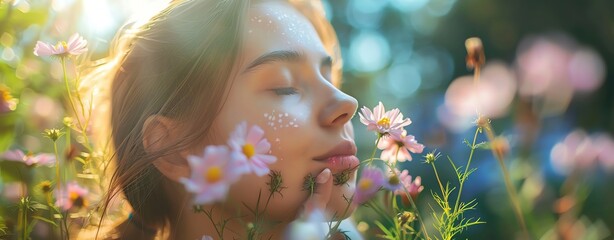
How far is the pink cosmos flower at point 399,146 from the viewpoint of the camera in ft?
2.16

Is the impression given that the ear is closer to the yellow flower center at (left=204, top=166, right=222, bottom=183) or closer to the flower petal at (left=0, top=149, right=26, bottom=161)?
the flower petal at (left=0, top=149, right=26, bottom=161)

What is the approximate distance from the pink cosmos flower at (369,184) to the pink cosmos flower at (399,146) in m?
0.03

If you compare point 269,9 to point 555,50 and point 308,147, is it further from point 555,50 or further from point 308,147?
point 555,50

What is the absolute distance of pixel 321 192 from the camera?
752 mm

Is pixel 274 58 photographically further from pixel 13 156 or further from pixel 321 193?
pixel 13 156

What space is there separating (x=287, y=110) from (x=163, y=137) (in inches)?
6.0

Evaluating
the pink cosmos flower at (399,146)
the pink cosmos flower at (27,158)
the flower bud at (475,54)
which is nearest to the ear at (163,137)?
the pink cosmos flower at (27,158)

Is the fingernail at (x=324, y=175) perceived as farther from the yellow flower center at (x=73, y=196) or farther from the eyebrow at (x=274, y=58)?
the yellow flower center at (x=73, y=196)

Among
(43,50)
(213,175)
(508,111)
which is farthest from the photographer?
(508,111)

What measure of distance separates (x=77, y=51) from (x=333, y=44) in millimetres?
403

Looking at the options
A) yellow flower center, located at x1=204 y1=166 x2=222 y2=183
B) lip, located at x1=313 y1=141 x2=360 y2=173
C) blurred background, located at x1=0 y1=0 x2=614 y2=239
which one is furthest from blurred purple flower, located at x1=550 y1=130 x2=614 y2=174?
yellow flower center, located at x1=204 y1=166 x2=222 y2=183

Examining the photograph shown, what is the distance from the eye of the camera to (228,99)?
77cm

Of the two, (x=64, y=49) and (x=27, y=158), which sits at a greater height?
(x=64, y=49)

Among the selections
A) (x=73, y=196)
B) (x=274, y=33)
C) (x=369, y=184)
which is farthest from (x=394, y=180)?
(x=73, y=196)
